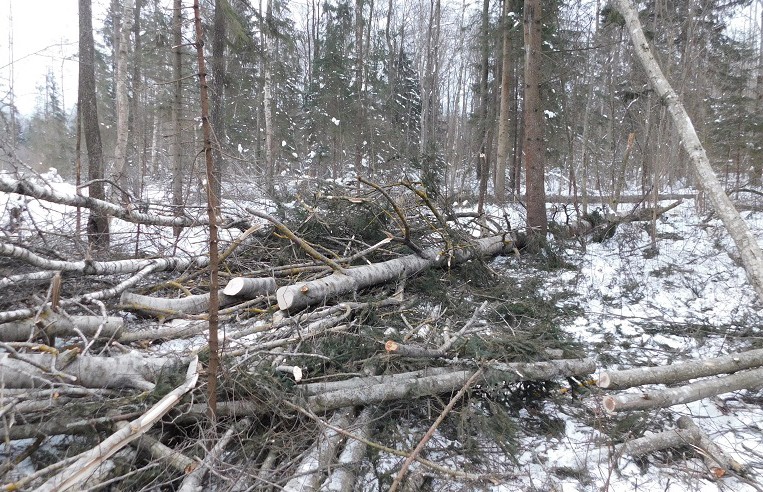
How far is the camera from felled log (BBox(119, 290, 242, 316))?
4.15 m

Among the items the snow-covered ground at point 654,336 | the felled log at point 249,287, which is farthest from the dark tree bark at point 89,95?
the snow-covered ground at point 654,336

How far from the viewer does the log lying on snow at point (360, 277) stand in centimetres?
420

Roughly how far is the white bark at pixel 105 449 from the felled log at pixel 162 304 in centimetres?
190

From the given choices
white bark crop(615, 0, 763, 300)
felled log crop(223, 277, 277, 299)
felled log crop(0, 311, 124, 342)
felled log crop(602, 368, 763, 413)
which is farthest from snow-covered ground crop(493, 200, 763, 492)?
felled log crop(0, 311, 124, 342)

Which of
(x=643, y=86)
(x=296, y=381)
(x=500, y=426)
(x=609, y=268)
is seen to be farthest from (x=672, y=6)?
(x=296, y=381)

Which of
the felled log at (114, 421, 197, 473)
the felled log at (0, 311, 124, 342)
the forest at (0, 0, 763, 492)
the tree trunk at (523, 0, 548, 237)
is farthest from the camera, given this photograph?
the tree trunk at (523, 0, 548, 237)

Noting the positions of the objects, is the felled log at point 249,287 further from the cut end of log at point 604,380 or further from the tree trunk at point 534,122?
the tree trunk at point 534,122

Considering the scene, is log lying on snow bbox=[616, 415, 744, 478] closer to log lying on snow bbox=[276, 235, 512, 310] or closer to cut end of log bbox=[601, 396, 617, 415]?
cut end of log bbox=[601, 396, 617, 415]

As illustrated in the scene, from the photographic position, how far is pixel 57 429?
2420 millimetres

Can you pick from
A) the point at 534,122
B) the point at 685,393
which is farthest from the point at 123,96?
the point at 685,393

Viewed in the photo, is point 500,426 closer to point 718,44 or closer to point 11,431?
point 11,431

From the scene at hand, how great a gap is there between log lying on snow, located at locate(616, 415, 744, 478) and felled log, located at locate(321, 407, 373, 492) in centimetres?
164

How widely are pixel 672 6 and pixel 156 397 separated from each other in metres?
13.0

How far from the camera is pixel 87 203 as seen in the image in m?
4.51
